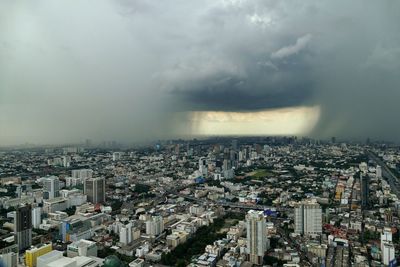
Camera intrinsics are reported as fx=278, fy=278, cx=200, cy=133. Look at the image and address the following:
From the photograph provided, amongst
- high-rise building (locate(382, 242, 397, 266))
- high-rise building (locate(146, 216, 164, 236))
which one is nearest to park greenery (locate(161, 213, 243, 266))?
high-rise building (locate(146, 216, 164, 236))

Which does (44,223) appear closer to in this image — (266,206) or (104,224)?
(104,224)

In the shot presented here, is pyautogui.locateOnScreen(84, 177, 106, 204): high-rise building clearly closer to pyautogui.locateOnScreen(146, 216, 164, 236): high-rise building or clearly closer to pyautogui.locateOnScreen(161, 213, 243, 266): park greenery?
pyautogui.locateOnScreen(146, 216, 164, 236): high-rise building

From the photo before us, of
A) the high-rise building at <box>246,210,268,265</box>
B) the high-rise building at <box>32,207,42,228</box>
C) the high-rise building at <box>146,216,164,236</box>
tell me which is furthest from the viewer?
the high-rise building at <box>32,207,42,228</box>

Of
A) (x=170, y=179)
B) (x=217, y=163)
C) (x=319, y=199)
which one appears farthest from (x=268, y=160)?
(x=319, y=199)

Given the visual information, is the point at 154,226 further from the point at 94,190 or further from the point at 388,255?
the point at 388,255

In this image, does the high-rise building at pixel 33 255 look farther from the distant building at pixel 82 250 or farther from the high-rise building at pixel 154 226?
the high-rise building at pixel 154 226

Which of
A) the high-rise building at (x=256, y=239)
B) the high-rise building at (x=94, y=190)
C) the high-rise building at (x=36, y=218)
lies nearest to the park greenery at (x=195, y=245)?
the high-rise building at (x=256, y=239)
